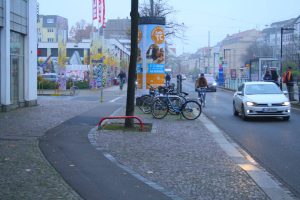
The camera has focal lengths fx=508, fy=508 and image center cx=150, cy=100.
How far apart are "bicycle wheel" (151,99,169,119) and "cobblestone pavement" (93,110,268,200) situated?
3.09 metres

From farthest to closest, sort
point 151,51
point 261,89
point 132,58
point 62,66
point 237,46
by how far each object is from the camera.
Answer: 1. point 237,46
2. point 62,66
3. point 151,51
4. point 261,89
5. point 132,58

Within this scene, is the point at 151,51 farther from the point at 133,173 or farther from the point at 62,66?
the point at 62,66

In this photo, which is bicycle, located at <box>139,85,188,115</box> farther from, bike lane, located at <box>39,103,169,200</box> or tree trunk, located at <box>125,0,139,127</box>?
bike lane, located at <box>39,103,169,200</box>

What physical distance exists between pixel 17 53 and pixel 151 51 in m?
5.97

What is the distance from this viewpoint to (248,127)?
15.9 meters

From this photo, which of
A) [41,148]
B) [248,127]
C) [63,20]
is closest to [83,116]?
[248,127]

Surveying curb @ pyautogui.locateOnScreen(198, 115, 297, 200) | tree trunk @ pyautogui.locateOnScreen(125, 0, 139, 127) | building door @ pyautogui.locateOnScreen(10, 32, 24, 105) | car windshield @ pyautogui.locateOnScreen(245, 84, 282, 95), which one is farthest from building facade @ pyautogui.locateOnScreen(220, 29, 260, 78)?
curb @ pyautogui.locateOnScreen(198, 115, 297, 200)

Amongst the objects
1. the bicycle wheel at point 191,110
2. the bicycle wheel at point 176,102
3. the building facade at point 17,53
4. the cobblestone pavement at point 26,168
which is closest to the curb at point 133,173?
the cobblestone pavement at point 26,168

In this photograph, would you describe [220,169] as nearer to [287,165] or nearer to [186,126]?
[287,165]

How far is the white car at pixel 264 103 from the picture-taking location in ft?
57.2

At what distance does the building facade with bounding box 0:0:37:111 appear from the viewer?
716 inches

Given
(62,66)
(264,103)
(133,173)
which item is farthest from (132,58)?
(62,66)

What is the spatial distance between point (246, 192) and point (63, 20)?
146116 mm

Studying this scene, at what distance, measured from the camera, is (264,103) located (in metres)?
17.4
